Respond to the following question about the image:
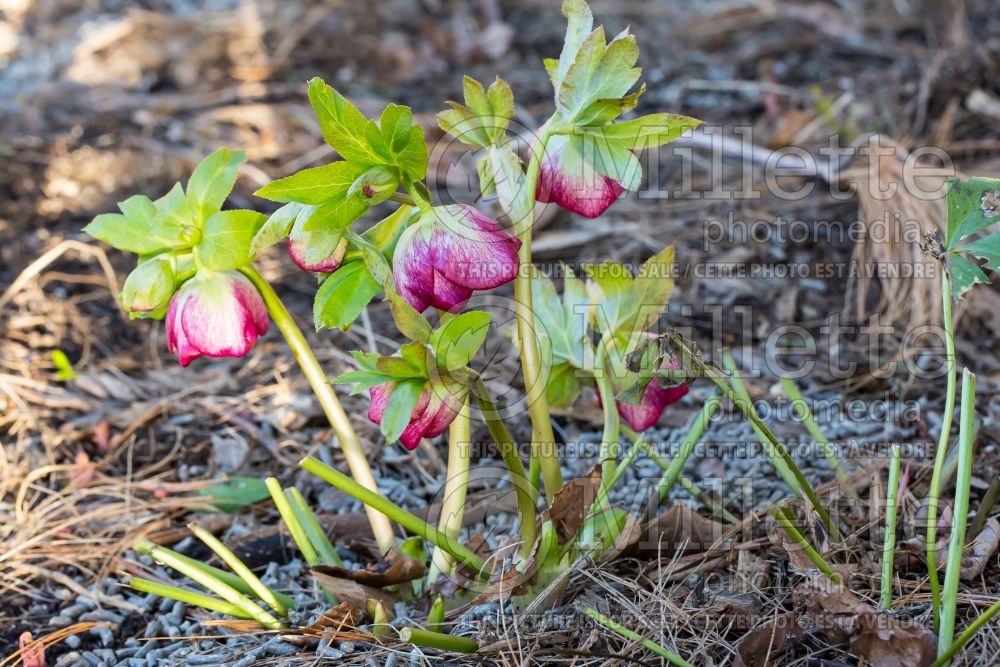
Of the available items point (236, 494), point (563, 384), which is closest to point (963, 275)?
point (563, 384)

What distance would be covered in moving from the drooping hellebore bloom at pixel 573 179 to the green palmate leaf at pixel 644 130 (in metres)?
0.03

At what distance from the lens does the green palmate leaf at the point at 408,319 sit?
0.91m

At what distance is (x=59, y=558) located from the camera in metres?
1.34

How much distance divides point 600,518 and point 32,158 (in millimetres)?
2013

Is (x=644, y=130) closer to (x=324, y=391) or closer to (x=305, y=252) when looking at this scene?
(x=305, y=252)

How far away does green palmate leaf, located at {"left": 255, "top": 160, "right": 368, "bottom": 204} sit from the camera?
878 millimetres

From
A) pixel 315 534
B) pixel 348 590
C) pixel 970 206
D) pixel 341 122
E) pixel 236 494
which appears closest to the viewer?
pixel 341 122

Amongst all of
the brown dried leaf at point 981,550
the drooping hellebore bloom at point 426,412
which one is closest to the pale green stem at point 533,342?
the drooping hellebore bloom at point 426,412

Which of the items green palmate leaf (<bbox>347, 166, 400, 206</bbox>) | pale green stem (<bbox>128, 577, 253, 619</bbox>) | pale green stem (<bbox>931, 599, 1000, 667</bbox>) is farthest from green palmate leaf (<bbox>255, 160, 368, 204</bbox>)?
pale green stem (<bbox>931, 599, 1000, 667</bbox>)

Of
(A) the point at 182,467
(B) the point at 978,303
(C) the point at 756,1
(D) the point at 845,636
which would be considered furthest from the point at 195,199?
(C) the point at 756,1

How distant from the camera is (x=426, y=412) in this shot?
0.94 meters

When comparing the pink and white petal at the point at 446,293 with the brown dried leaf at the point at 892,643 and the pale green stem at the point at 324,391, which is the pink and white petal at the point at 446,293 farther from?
the brown dried leaf at the point at 892,643

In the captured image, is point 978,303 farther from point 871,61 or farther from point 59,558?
point 59,558

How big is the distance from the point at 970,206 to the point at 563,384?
0.48m
